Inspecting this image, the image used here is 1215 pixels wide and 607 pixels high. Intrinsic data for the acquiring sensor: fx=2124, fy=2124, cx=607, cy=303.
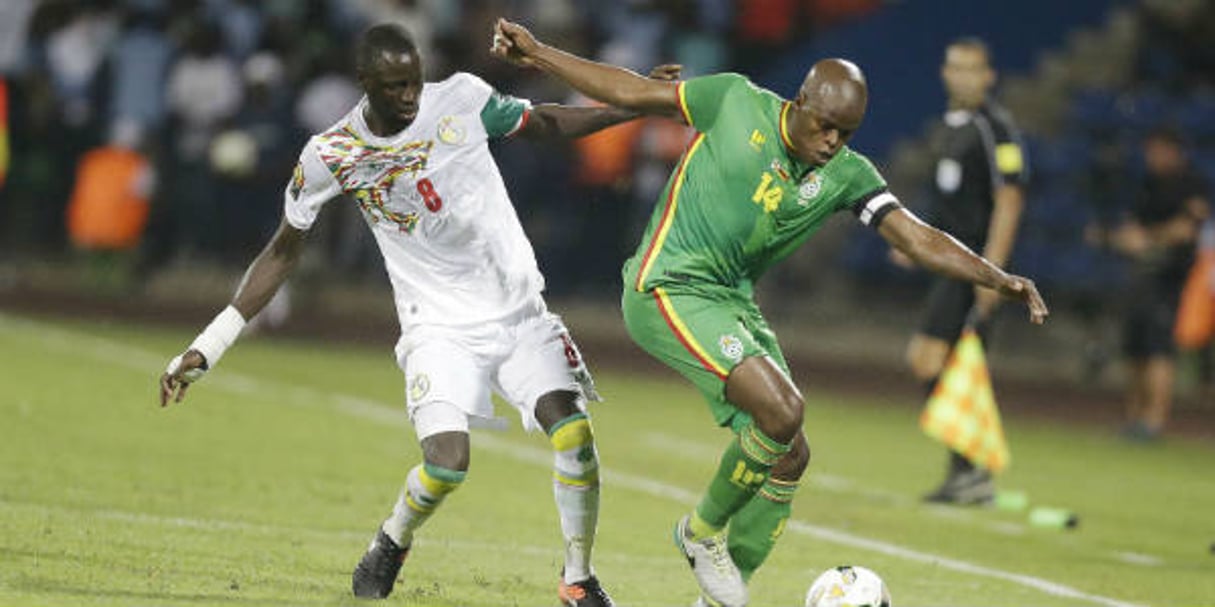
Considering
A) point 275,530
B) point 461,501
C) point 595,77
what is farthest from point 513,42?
point 461,501

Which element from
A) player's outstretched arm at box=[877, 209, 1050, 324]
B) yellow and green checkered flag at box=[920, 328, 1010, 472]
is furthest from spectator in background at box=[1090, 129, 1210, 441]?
player's outstretched arm at box=[877, 209, 1050, 324]

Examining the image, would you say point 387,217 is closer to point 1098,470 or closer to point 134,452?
point 134,452

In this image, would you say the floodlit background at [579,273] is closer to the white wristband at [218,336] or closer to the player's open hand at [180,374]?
the white wristband at [218,336]

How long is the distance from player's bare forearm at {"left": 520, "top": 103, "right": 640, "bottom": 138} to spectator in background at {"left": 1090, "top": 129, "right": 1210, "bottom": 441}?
368 inches

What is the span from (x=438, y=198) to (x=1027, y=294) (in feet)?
7.17

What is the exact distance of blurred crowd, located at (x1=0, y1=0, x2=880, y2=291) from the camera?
21875mm

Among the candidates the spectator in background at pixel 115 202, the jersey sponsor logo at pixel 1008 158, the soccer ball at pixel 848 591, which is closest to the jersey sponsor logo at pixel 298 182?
the soccer ball at pixel 848 591

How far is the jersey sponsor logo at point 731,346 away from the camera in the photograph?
7.64 meters

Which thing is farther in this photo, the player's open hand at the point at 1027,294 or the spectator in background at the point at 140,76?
the spectator in background at the point at 140,76

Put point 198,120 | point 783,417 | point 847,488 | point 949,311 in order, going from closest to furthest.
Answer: point 783,417, point 949,311, point 847,488, point 198,120

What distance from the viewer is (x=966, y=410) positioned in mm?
12383

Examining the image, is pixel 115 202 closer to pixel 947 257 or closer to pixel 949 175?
pixel 949 175

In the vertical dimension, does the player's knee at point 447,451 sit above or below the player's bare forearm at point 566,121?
below

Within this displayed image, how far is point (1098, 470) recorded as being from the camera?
1441 cm
